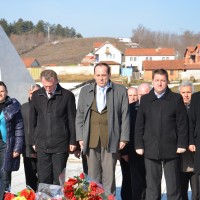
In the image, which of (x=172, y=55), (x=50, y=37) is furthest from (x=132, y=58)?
(x=50, y=37)

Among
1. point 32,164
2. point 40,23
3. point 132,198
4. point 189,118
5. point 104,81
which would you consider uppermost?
point 40,23

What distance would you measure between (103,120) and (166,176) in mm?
912

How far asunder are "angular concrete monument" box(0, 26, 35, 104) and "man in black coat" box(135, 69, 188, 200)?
4.32m

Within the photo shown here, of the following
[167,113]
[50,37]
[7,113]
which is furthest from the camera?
[50,37]

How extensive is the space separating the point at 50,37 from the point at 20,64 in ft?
358

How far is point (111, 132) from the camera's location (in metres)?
A: 4.34

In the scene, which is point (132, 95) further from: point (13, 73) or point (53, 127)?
point (13, 73)

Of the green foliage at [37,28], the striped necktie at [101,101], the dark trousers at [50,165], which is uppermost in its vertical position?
the green foliage at [37,28]

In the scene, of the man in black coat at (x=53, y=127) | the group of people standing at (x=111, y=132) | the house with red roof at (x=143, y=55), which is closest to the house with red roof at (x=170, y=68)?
the house with red roof at (x=143, y=55)

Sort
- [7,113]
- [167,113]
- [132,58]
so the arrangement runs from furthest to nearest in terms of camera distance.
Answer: [132,58] < [7,113] < [167,113]

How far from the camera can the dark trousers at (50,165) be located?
459 cm

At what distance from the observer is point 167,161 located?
4355mm

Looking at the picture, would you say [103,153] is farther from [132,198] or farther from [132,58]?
[132,58]

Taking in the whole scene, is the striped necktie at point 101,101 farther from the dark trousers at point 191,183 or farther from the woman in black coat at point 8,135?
the dark trousers at point 191,183
